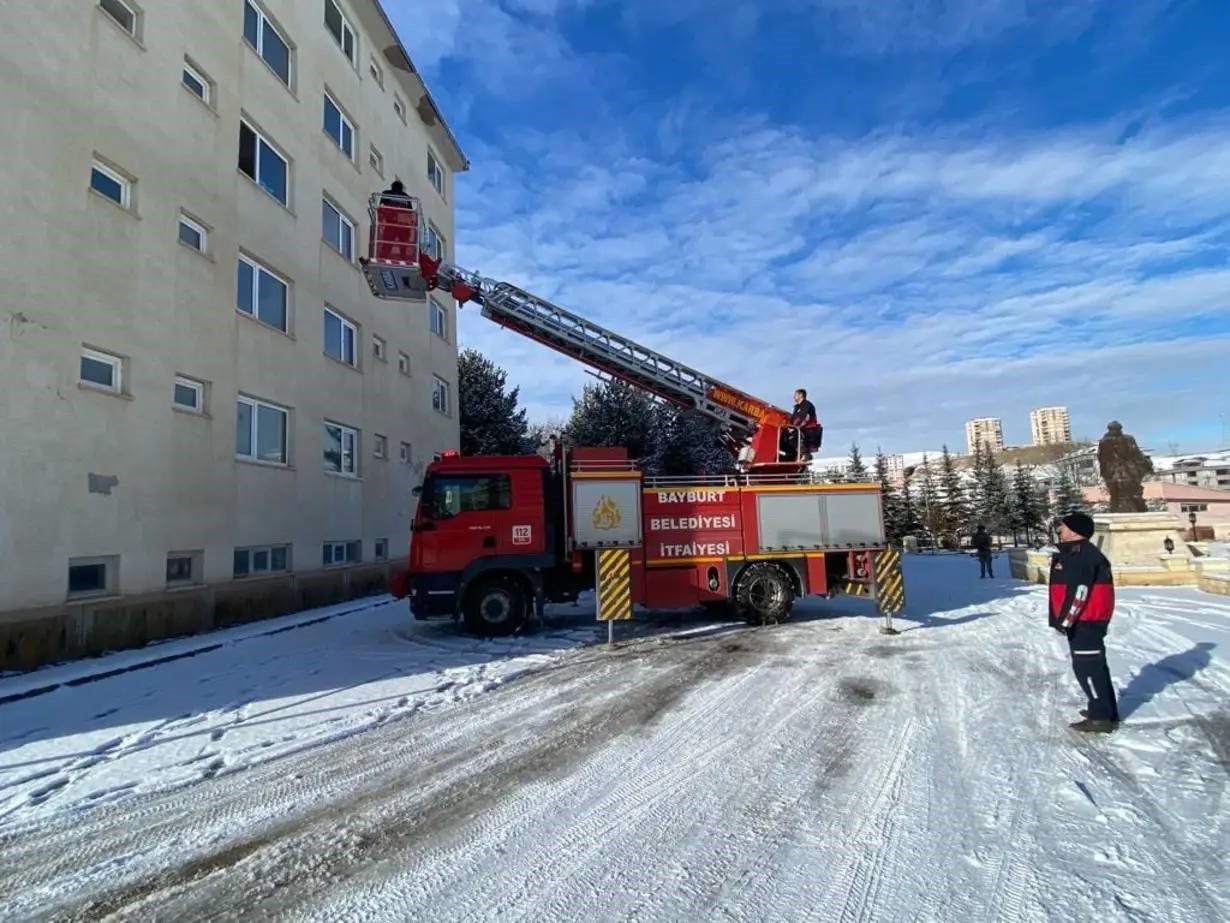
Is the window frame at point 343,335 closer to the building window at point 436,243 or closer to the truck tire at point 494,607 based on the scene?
the building window at point 436,243

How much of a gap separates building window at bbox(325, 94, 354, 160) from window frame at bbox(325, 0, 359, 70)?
1.70 metres

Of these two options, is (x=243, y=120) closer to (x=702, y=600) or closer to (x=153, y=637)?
(x=153, y=637)

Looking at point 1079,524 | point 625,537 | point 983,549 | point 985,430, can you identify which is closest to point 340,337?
point 625,537

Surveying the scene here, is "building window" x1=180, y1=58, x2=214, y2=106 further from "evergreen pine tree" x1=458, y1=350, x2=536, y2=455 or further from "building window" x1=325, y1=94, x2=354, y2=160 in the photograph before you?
"evergreen pine tree" x1=458, y1=350, x2=536, y2=455

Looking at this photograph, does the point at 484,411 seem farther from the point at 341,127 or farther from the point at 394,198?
the point at 394,198

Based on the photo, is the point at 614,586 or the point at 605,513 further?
the point at 605,513

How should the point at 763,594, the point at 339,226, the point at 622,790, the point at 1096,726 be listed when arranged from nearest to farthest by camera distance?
1. the point at 622,790
2. the point at 1096,726
3. the point at 763,594
4. the point at 339,226

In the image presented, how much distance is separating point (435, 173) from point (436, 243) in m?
3.34

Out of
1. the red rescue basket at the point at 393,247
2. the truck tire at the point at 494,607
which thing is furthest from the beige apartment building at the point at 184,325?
the truck tire at the point at 494,607

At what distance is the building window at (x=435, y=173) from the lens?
2506cm

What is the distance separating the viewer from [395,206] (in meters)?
12.4

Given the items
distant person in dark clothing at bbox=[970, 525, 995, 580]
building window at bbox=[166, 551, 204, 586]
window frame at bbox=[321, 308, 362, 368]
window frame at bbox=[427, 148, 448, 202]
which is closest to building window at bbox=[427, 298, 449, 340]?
window frame at bbox=[427, 148, 448, 202]

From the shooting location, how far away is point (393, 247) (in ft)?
40.2

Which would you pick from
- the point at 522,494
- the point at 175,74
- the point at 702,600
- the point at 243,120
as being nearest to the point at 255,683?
the point at 522,494
